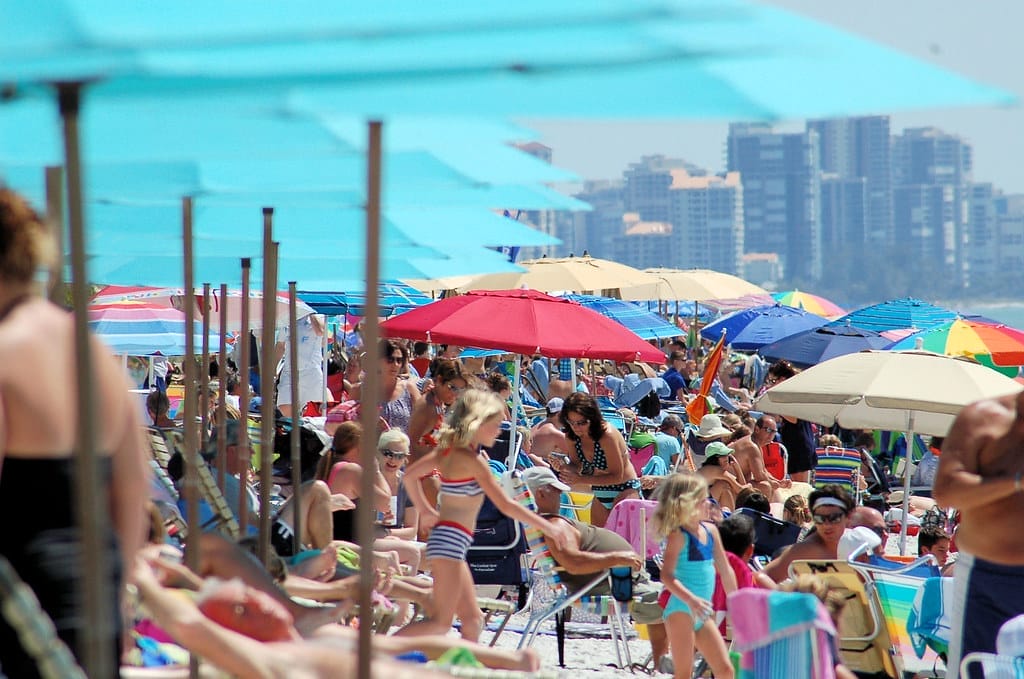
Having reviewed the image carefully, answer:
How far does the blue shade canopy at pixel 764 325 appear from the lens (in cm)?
2014

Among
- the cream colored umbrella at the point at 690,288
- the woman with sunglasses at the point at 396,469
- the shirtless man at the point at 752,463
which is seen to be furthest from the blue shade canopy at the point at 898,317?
the woman with sunglasses at the point at 396,469

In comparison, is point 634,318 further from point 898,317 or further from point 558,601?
point 558,601

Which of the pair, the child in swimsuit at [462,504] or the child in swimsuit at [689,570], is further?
the child in swimsuit at [689,570]

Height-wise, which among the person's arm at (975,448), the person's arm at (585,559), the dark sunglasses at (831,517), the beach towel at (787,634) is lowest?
the person's arm at (585,559)

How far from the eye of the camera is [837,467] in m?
10.7

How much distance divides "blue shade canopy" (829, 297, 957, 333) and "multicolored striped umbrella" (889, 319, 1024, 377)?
276 centimetres

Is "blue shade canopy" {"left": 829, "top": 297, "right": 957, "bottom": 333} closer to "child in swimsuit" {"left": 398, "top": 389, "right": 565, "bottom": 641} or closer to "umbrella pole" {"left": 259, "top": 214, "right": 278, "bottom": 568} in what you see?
"child in swimsuit" {"left": 398, "top": 389, "right": 565, "bottom": 641}

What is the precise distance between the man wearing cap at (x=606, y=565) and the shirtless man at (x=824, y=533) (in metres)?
0.58

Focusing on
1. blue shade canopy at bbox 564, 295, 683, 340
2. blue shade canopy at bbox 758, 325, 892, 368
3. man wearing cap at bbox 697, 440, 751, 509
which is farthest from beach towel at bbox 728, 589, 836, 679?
blue shade canopy at bbox 758, 325, 892, 368

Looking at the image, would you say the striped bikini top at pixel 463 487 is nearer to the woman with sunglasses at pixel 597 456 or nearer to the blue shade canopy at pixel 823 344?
the woman with sunglasses at pixel 597 456

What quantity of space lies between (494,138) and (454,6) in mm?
1624

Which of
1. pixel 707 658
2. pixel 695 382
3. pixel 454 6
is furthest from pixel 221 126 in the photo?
pixel 695 382

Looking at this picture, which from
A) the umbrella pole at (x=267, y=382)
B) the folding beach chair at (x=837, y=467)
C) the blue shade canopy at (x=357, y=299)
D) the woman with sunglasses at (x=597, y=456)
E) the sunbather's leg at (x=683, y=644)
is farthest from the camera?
the blue shade canopy at (x=357, y=299)

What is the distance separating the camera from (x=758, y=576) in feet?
19.1
